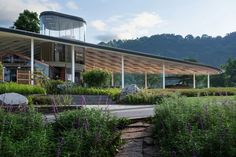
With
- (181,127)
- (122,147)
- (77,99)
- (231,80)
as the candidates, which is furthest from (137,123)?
(231,80)

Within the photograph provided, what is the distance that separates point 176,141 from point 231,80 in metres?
66.4

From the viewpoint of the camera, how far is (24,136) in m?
6.32

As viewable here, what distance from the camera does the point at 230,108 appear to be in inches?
281

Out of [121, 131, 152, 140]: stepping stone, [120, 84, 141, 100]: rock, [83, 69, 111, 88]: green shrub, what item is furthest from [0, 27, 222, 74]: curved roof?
[121, 131, 152, 140]: stepping stone

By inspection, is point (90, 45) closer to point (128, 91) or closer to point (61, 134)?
point (128, 91)

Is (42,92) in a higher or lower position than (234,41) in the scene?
lower

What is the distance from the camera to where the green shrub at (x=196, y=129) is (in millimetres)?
5910

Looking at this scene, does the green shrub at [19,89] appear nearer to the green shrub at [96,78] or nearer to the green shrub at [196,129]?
the green shrub at [96,78]

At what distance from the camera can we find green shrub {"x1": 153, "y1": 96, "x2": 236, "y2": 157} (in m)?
5.91

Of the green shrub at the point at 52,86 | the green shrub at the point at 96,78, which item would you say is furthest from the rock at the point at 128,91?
the green shrub at the point at 52,86

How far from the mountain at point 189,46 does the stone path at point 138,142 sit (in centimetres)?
8770

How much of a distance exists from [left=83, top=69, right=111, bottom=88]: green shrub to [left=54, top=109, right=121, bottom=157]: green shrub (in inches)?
708

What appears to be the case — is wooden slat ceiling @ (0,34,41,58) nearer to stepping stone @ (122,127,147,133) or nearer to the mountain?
stepping stone @ (122,127,147,133)

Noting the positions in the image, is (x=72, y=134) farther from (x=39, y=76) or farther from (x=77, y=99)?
(x=39, y=76)
